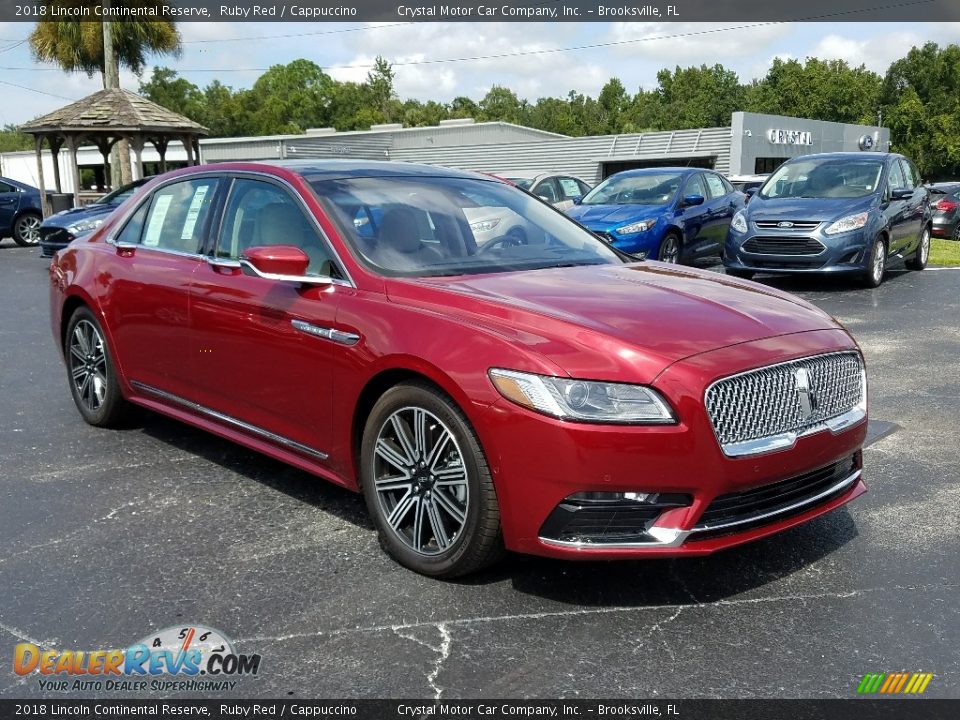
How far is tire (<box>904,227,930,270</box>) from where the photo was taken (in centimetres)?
1428

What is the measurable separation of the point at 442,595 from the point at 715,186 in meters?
12.5

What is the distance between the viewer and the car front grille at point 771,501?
11.1ft

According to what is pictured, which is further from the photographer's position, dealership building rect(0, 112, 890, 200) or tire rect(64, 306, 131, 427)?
dealership building rect(0, 112, 890, 200)

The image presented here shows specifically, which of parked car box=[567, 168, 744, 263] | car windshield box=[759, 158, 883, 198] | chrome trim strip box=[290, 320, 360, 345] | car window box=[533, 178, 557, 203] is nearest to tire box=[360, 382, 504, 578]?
chrome trim strip box=[290, 320, 360, 345]

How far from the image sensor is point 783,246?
1205 centimetres

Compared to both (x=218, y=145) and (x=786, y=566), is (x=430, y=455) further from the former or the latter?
(x=218, y=145)

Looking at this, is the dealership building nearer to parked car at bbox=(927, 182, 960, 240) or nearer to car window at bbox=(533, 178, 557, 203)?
parked car at bbox=(927, 182, 960, 240)

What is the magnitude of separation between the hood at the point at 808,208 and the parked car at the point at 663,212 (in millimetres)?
1193

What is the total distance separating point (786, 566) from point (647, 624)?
0.83 meters

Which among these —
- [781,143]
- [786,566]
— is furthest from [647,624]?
[781,143]

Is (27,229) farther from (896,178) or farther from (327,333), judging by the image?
(327,333)

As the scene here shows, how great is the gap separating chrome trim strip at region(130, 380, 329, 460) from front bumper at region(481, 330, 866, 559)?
1154 millimetres

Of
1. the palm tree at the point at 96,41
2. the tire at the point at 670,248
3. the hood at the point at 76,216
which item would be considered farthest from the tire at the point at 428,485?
the palm tree at the point at 96,41

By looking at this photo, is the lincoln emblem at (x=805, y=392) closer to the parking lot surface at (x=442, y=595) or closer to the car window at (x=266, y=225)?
the parking lot surface at (x=442, y=595)
